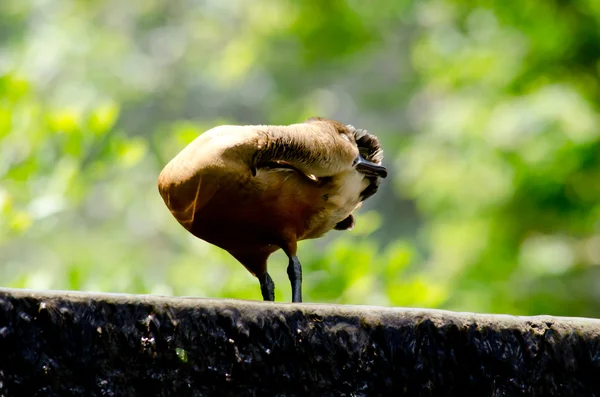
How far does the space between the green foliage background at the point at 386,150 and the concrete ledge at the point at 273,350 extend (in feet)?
7.70

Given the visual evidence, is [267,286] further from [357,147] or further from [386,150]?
[386,150]

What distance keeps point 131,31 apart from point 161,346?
13.7 meters

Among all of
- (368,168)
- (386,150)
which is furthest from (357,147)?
(386,150)

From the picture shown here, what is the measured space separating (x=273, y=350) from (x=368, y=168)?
1049 mm

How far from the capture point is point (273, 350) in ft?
5.01

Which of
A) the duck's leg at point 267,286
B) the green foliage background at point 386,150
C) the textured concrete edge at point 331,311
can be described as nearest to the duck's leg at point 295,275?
the duck's leg at point 267,286

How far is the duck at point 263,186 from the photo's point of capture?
1971 millimetres

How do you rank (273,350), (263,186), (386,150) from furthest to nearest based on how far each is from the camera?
(386,150) < (263,186) < (273,350)

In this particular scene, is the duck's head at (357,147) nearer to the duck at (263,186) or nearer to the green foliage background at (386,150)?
the duck at (263,186)

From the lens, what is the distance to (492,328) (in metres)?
1.65

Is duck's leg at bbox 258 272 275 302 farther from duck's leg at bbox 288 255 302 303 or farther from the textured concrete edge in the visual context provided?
the textured concrete edge

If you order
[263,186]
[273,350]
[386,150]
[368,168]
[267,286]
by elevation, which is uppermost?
[386,150]

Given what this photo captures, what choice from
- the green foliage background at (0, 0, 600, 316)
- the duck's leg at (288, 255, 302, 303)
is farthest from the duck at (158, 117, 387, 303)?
the green foliage background at (0, 0, 600, 316)

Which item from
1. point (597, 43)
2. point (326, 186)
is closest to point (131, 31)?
point (597, 43)
